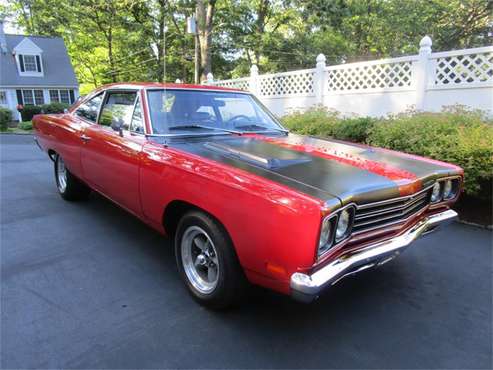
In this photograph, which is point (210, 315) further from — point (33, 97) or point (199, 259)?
point (33, 97)

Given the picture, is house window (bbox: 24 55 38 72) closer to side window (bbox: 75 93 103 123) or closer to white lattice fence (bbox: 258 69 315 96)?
white lattice fence (bbox: 258 69 315 96)

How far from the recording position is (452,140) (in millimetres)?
4586

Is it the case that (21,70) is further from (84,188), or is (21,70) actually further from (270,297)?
(270,297)

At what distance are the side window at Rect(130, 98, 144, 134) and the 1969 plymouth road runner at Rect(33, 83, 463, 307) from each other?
0.05 feet

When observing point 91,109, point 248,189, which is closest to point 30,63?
point 91,109

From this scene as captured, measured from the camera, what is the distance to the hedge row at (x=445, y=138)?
4.28m

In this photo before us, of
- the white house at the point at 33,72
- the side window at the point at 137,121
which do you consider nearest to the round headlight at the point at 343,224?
the side window at the point at 137,121

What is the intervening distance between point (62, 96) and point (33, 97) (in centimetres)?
198

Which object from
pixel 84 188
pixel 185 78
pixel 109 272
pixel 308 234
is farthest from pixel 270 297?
pixel 185 78

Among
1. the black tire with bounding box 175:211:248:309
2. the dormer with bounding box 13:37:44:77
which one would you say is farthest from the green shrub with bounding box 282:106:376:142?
the dormer with bounding box 13:37:44:77

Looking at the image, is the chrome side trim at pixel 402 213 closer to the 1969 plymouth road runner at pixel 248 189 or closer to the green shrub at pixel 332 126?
the 1969 plymouth road runner at pixel 248 189

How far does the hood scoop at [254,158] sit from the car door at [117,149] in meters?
0.72

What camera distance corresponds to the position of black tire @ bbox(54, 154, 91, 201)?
4.75 metres

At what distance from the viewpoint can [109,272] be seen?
10.1 ft
